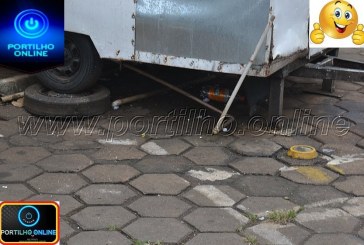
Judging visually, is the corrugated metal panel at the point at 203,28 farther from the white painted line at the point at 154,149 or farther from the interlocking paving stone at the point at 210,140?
the white painted line at the point at 154,149

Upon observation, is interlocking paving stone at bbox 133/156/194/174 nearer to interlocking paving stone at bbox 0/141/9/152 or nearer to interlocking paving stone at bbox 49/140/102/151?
interlocking paving stone at bbox 49/140/102/151

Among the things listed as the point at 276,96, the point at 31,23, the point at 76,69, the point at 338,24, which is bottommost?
the point at 276,96

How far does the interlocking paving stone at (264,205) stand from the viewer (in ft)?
12.0

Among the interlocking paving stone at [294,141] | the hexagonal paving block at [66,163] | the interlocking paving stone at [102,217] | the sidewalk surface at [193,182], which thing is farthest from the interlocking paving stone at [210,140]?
the interlocking paving stone at [102,217]

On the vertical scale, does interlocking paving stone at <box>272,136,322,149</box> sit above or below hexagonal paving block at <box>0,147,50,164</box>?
above

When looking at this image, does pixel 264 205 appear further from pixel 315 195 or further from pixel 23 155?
pixel 23 155

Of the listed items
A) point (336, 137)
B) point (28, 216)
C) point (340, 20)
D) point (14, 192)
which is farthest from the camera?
point (336, 137)

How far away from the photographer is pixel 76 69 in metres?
5.25

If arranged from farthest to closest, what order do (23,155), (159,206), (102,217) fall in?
(23,155), (159,206), (102,217)

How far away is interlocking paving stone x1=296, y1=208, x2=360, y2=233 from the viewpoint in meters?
3.46

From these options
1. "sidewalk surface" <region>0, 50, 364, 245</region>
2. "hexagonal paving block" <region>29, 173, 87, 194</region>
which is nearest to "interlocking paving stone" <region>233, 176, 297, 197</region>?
"sidewalk surface" <region>0, 50, 364, 245</region>

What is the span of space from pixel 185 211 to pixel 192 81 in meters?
2.31

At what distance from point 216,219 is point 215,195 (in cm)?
33

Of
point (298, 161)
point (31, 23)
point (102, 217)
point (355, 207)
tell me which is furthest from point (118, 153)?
point (31, 23)
